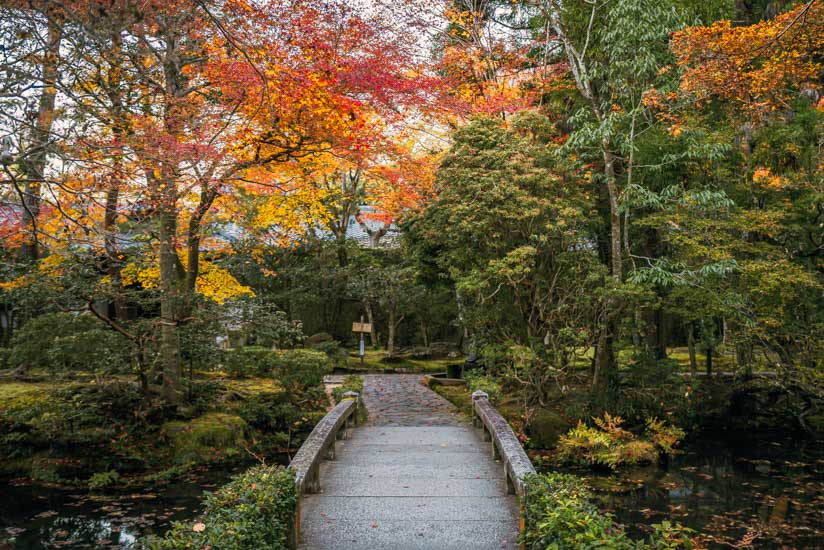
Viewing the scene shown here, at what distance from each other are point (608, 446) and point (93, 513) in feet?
27.9

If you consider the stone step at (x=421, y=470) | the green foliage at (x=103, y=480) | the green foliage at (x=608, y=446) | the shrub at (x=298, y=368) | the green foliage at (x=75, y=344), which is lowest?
the green foliage at (x=103, y=480)

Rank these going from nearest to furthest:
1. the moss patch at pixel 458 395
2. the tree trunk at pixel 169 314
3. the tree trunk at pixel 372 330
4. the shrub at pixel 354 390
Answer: the tree trunk at pixel 169 314 < the shrub at pixel 354 390 < the moss patch at pixel 458 395 < the tree trunk at pixel 372 330

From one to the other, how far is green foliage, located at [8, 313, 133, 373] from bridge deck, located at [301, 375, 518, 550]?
4405mm

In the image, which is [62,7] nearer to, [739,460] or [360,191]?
[739,460]

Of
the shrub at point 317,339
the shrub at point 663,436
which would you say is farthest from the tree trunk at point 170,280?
the shrub at point 317,339

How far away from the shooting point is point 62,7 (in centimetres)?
545

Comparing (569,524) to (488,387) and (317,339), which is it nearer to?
(488,387)

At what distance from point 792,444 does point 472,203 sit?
8.58m

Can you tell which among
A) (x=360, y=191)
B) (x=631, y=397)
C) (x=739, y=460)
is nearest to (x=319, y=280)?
(x=360, y=191)

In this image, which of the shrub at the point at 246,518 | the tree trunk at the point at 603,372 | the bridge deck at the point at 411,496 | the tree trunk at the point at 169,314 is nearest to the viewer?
the shrub at the point at 246,518

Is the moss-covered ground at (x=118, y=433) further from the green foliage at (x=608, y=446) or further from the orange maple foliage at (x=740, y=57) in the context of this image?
the orange maple foliage at (x=740, y=57)

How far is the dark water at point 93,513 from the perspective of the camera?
8.48 meters

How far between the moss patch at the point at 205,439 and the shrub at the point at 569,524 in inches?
312

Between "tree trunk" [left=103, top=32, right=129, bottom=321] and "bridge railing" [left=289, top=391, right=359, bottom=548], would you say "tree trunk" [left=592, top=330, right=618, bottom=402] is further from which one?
"tree trunk" [left=103, top=32, right=129, bottom=321]
